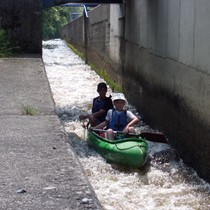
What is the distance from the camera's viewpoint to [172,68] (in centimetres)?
911

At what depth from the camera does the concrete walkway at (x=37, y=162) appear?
138 inches

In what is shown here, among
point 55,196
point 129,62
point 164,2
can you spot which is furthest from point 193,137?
point 129,62

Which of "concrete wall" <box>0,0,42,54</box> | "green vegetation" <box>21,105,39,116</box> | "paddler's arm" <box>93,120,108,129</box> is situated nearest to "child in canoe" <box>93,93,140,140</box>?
"paddler's arm" <box>93,120,108,129</box>

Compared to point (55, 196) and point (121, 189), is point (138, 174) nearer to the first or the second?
point (121, 189)

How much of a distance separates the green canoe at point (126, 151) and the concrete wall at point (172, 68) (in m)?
0.75

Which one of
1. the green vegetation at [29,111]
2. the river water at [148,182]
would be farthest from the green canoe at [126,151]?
the green vegetation at [29,111]

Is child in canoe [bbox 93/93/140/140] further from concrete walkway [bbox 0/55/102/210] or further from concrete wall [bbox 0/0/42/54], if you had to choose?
concrete wall [bbox 0/0/42/54]

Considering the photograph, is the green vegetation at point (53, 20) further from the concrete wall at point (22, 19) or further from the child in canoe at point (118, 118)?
the child in canoe at point (118, 118)

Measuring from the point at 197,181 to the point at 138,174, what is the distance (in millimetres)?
875

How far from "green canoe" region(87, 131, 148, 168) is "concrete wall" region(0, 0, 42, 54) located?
3692 mm

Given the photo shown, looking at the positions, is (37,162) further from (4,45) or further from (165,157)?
(4,45)

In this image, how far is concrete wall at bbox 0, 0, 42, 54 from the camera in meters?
10.7

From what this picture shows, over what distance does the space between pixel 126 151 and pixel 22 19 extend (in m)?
4.47

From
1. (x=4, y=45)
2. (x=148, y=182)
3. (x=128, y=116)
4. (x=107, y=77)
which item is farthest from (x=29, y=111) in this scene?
(x=107, y=77)
